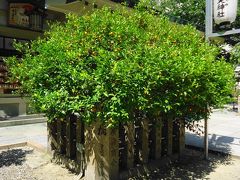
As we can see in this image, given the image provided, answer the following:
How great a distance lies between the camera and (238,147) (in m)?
8.11

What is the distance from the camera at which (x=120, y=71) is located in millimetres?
4250

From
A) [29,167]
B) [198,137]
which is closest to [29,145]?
[29,167]

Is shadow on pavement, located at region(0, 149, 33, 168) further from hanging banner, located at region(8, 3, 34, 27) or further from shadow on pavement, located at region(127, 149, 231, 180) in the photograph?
hanging banner, located at region(8, 3, 34, 27)

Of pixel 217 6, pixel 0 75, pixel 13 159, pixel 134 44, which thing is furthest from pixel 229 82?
pixel 0 75

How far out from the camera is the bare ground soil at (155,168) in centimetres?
591

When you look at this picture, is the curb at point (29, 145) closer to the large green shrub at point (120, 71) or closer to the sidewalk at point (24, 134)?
the sidewalk at point (24, 134)

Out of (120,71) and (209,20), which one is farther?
(209,20)

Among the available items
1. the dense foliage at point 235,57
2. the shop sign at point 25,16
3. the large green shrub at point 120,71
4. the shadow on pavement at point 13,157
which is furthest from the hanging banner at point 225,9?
the shop sign at point 25,16

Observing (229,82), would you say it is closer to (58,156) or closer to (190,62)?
(190,62)

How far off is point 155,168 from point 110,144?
146cm

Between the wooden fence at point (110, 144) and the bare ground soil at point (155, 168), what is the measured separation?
216mm

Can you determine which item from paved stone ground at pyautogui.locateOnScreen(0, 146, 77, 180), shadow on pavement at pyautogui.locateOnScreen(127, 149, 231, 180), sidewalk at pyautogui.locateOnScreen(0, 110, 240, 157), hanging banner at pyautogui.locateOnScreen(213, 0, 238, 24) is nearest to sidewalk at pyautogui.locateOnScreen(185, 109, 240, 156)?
sidewalk at pyautogui.locateOnScreen(0, 110, 240, 157)

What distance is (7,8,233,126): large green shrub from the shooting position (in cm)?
435

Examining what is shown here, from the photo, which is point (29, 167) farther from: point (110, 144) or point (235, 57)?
point (235, 57)
